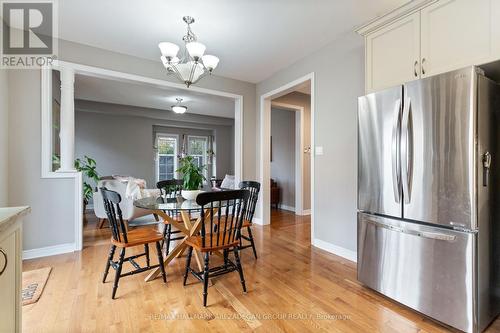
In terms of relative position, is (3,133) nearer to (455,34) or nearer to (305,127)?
(455,34)

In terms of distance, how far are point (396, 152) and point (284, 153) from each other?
414cm

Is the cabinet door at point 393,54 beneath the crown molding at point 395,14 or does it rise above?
beneath

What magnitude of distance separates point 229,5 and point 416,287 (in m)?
2.95

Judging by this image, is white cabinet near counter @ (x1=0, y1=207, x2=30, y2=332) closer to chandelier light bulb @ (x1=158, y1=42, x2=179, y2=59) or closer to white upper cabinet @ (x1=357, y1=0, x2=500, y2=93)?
chandelier light bulb @ (x1=158, y1=42, x2=179, y2=59)

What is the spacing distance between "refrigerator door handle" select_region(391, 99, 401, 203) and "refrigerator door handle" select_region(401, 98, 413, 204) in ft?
0.09

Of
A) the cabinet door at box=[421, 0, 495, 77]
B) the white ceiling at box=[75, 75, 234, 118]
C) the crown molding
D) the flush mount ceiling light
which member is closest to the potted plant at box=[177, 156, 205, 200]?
the white ceiling at box=[75, 75, 234, 118]

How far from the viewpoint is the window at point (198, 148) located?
326 inches

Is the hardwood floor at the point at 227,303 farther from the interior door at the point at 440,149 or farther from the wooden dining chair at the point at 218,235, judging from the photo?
the interior door at the point at 440,149

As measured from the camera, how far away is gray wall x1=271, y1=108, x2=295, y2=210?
18.9ft

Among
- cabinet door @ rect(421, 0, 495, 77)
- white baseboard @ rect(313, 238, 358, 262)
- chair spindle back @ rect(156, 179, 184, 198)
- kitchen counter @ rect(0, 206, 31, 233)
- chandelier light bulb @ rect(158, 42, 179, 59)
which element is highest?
chandelier light bulb @ rect(158, 42, 179, 59)

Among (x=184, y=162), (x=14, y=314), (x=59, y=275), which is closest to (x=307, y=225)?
(x=184, y=162)
